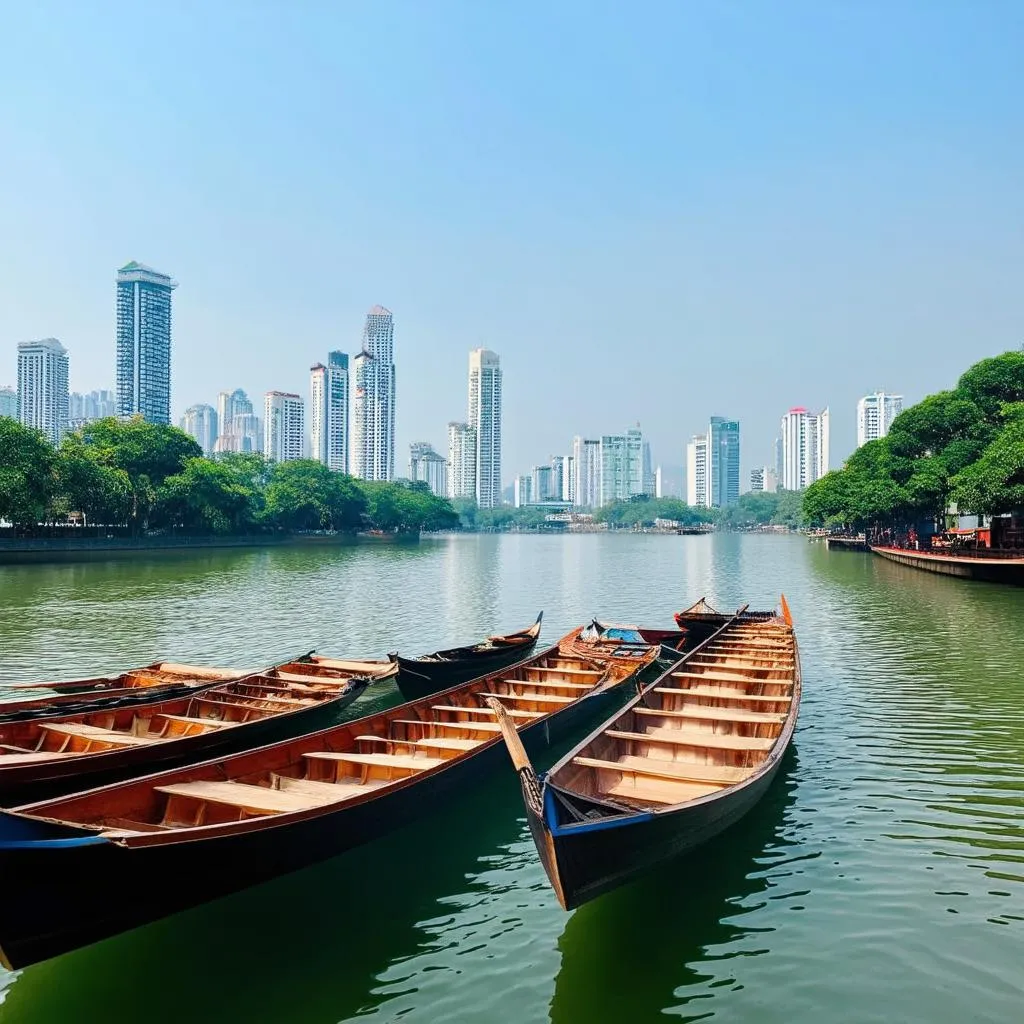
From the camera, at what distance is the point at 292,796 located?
26.4ft

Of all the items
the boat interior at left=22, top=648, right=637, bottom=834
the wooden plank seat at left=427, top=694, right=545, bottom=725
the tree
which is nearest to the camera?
the boat interior at left=22, top=648, right=637, bottom=834

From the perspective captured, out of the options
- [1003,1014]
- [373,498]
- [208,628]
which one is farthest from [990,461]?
[373,498]

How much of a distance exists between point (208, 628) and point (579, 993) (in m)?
21.1

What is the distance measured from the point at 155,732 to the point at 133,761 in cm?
220

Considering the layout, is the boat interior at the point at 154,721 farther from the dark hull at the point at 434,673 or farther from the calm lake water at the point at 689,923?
the calm lake water at the point at 689,923

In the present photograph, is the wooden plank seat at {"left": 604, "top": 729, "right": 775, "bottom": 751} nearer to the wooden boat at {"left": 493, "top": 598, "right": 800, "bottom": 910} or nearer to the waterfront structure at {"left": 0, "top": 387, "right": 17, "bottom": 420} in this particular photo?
the wooden boat at {"left": 493, "top": 598, "right": 800, "bottom": 910}

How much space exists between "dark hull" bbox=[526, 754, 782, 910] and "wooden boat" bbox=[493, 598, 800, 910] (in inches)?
0.4

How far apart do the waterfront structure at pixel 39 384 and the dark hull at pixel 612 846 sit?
680 feet

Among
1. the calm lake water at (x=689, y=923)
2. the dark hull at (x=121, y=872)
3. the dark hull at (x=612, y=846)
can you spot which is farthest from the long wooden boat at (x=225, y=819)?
the dark hull at (x=612, y=846)

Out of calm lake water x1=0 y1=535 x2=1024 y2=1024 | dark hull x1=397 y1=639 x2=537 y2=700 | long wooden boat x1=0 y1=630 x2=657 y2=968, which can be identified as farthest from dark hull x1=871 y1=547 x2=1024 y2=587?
long wooden boat x1=0 y1=630 x2=657 y2=968

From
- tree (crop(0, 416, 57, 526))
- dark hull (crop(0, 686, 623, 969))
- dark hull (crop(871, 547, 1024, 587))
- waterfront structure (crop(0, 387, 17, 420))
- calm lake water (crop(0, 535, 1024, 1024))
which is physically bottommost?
calm lake water (crop(0, 535, 1024, 1024))

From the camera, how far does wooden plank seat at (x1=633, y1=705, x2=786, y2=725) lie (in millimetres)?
10445

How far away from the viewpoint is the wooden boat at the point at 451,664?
14.1m

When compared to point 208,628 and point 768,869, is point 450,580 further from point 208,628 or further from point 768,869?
point 768,869
